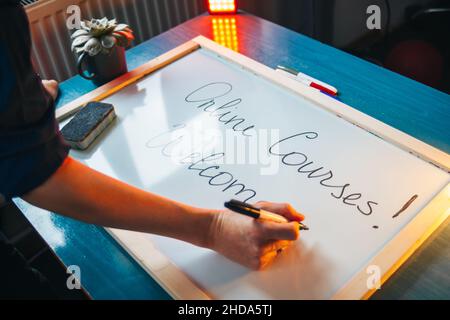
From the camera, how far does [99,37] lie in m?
0.99

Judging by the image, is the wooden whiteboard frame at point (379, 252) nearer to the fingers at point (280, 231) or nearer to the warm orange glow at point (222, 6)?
the fingers at point (280, 231)

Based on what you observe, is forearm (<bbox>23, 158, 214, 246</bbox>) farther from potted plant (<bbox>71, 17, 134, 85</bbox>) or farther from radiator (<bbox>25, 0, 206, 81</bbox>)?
radiator (<bbox>25, 0, 206, 81</bbox>)

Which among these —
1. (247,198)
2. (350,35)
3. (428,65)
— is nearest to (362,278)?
(247,198)

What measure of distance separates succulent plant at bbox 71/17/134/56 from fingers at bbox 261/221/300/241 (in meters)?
0.58

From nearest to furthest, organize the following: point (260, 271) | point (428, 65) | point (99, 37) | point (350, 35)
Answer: point (260, 271) < point (99, 37) < point (428, 65) < point (350, 35)

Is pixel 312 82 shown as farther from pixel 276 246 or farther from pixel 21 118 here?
pixel 21 118

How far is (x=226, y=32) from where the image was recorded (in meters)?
1.18

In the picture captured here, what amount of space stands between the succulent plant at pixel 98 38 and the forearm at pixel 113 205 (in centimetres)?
44

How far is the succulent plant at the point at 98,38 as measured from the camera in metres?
0.98

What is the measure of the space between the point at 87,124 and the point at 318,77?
1.66 feet

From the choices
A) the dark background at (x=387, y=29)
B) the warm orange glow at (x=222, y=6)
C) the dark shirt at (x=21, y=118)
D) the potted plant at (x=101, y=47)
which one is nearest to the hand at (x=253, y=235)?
the dark shirt at (x=21, y=118)

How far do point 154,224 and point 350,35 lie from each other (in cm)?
168

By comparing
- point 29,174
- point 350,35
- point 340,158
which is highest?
point 29,174

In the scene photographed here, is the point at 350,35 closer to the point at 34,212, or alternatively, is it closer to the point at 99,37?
the point at 99,37
